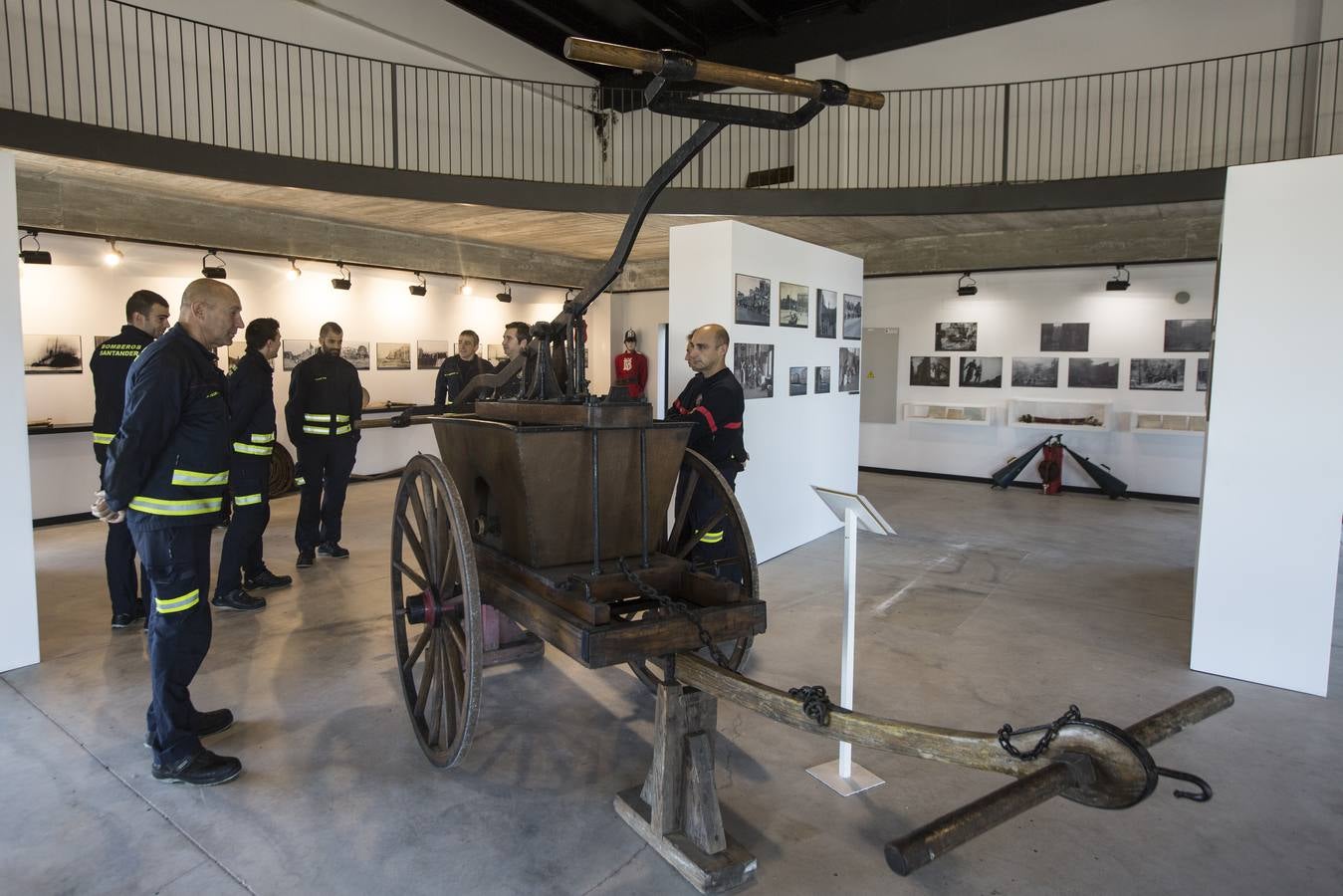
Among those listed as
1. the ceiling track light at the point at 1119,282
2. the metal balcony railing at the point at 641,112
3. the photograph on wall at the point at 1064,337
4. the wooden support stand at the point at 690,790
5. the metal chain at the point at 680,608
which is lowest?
the wooden support stand at the point at 690,790

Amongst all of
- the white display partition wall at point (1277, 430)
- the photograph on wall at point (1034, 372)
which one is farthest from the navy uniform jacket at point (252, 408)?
the photograph on wall at point (1034, 372)

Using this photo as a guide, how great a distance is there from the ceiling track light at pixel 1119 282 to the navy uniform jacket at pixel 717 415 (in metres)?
7.38

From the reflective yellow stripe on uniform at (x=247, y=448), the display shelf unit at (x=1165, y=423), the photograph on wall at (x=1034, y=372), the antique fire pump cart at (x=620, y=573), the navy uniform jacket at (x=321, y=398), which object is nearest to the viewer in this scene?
the antique fire pump cart at (x=620, y=573)

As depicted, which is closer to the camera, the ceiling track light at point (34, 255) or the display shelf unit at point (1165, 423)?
the ceiling track light at point (34, 255)

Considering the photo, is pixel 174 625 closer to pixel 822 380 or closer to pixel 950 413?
pixel 822 380

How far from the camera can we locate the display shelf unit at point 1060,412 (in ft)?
33.9

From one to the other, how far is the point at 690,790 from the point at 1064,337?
9947mm

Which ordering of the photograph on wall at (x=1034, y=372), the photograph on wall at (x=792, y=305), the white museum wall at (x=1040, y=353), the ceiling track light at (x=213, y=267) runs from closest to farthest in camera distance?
the photograph on wall at (x=792, y=305), the ceiling track light at (x=213, y=267), the white museum wall at (x=1040, y=353), the photograph on wall at (x=1034, y=372)

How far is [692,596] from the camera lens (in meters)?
2.89

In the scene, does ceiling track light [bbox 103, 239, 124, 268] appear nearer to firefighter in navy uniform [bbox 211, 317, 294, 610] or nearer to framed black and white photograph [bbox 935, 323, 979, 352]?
firefighter in navy uniform [bbox 211, 317, 294, 610]

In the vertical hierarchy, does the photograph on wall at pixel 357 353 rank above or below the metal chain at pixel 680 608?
above

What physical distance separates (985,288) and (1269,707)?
26.9 ft

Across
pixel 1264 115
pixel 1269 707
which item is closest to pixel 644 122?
pixel 1264 115

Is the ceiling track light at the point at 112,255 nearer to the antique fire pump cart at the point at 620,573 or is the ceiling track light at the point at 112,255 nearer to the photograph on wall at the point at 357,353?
the photograph on wall at the point at 357,353
